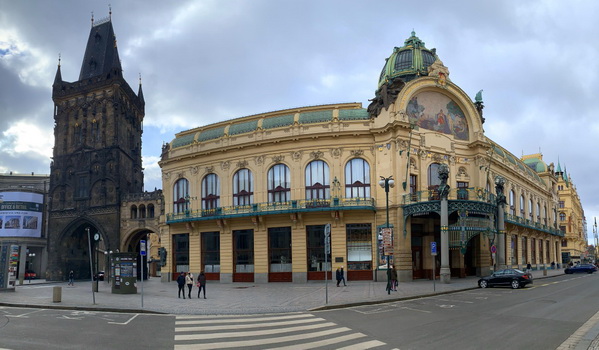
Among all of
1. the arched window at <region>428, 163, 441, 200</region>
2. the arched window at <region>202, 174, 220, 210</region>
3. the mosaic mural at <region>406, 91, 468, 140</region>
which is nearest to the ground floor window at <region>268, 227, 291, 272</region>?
the arched window at <region>202, 174, 220, 210</region>

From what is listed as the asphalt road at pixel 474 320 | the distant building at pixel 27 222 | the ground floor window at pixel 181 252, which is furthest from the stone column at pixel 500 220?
the distant building at pixel 27 222

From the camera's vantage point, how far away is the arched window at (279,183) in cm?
4172

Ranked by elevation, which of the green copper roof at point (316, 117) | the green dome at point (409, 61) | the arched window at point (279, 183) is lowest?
the arched window at point (279, 183)

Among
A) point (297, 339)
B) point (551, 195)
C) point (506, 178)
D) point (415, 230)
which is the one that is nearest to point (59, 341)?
point (297, 339)

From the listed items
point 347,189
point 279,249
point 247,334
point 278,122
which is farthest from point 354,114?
point 247,334

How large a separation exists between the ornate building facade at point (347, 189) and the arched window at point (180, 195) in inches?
4.3

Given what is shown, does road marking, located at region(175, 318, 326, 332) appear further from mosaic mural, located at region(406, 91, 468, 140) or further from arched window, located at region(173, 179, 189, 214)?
arched window, located at region(173, 179, 189, 214)

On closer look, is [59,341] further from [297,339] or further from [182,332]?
[297,339]

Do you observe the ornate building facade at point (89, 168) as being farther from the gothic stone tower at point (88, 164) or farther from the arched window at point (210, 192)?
the arched window at point (210, 192)

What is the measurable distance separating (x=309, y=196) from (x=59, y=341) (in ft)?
95.4

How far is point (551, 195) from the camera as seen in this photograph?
76.1 metres

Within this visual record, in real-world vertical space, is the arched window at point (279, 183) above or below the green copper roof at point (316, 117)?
below

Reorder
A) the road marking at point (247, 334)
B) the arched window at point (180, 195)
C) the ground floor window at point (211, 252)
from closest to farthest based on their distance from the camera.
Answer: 1. the road marking at point (247, 334)
2. the ground floor window at point (211, 252)
3. the arched window at point (180, 195)

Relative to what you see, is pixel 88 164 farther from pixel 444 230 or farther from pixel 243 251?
pixel 444 230
